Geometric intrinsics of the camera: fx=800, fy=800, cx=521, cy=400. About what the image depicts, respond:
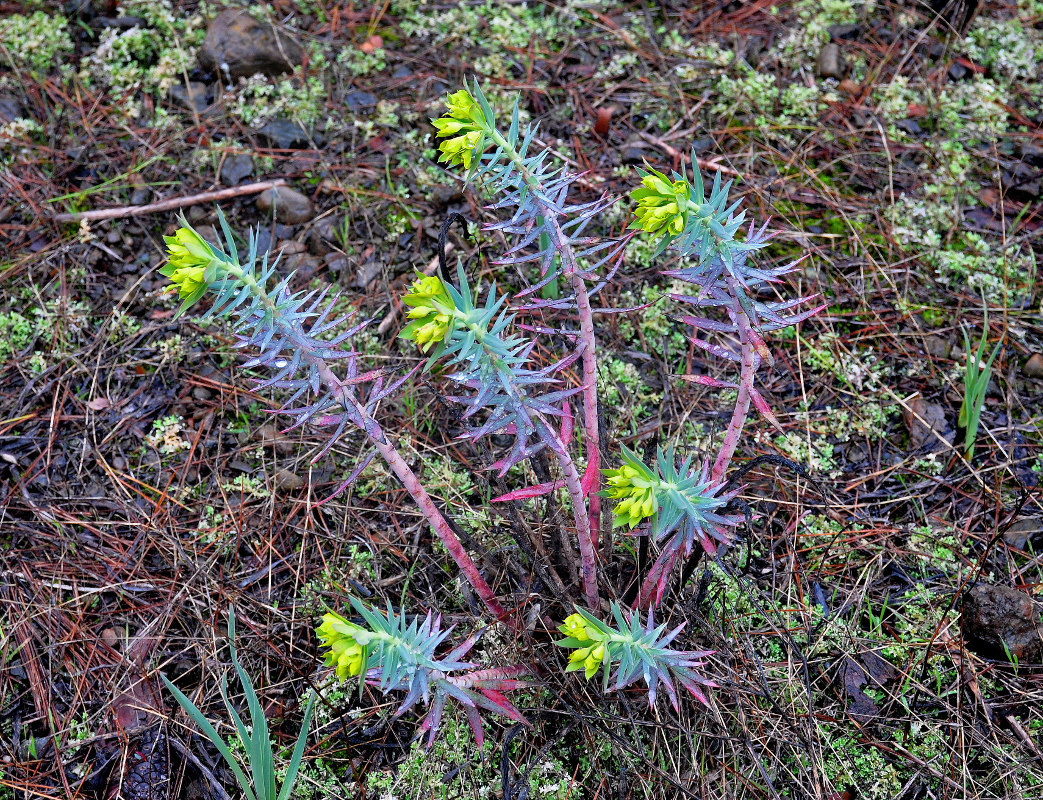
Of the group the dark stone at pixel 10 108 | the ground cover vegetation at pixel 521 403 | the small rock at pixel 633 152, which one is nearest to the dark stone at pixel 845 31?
the ground cover vegetation at pixel 521 403

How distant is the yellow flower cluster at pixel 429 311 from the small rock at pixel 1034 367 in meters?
2.55

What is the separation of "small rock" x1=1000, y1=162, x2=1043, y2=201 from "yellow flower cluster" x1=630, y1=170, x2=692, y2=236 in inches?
→ 104

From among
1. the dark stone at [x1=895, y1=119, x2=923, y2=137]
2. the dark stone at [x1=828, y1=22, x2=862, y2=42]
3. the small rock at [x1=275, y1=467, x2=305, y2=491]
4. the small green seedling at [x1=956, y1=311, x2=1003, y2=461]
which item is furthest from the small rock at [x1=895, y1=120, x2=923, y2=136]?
the small rock at [x1=275, y1=467, x2=305, y2=491]

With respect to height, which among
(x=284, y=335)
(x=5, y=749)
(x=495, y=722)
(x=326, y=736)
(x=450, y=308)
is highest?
(x=450, y=308)

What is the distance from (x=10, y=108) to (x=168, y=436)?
2.23 metres

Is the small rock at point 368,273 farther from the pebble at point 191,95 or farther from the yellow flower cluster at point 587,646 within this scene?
the yellow flower cluster at point 587,646

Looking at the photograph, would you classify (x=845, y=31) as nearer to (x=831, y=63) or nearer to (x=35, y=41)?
(x=831, y=63)

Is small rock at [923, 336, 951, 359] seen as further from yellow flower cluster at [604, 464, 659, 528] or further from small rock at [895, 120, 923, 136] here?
yellow flower cluster at [604, 464, 659, 528]

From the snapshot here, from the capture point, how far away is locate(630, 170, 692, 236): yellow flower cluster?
1.74 m

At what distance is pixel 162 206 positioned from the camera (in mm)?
3598

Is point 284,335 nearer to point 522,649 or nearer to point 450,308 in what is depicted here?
point 450,308

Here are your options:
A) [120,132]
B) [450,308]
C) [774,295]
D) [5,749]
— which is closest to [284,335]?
[450,308]

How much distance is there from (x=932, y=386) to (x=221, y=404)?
2771 mm

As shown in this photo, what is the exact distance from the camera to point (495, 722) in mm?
2367
